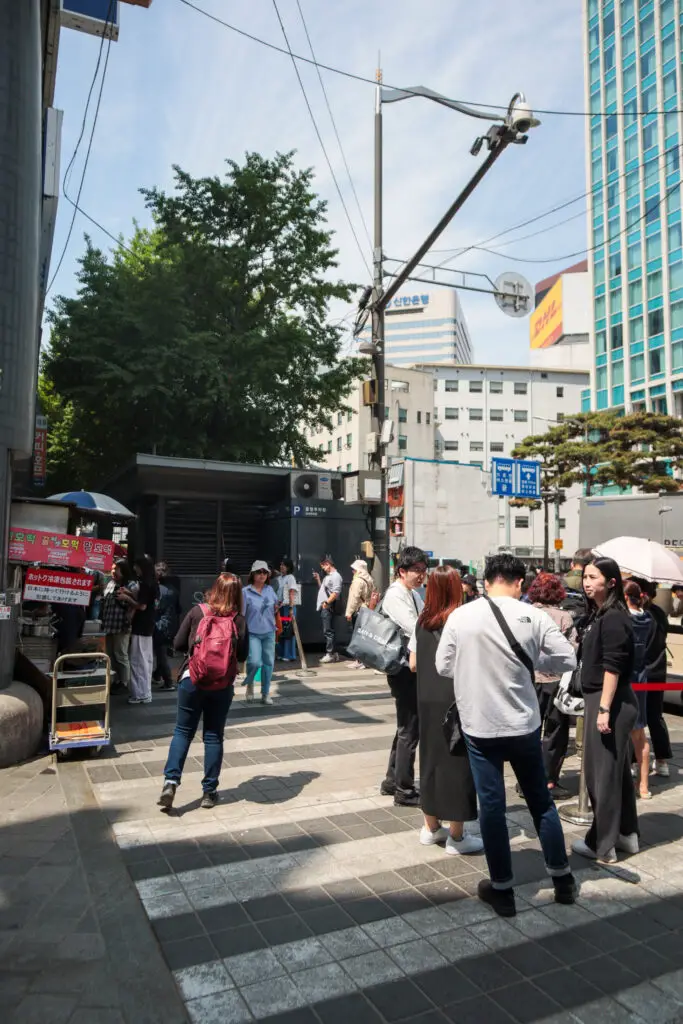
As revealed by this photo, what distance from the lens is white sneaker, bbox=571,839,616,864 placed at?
4.38m

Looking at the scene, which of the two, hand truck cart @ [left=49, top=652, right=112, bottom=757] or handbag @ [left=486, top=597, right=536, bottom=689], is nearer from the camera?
handbag @ [left=486, top=597, right=536, bottom=689]

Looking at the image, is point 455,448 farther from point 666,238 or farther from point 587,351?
point 666,238

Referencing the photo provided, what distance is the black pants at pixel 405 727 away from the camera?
530 cm

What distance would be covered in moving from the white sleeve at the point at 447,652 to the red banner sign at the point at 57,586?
4.42 meters

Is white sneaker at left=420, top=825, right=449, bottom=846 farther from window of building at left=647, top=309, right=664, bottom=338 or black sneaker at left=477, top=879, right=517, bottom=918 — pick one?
window of building at left=647, top=309, right=664, bottom=338

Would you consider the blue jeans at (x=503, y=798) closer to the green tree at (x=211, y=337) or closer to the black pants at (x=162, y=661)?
the black pants at (x=162, y=661)

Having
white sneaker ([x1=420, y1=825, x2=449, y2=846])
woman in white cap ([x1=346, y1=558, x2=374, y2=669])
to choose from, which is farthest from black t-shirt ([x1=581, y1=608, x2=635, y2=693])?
woman in white cap ([x1=346, y1=558, x2=374, y2=669])

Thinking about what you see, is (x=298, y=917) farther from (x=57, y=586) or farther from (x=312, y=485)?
(x=312, y=485)

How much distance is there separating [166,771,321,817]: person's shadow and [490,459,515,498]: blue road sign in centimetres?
2379

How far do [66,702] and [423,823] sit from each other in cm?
337

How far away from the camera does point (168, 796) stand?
512 cm

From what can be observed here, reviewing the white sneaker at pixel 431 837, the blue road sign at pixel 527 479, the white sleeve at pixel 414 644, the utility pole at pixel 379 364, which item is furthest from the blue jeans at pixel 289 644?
the blue road sign at pixel 527 479

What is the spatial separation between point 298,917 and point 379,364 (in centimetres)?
1020

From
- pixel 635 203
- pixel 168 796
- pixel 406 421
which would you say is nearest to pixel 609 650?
pixel 168 796
